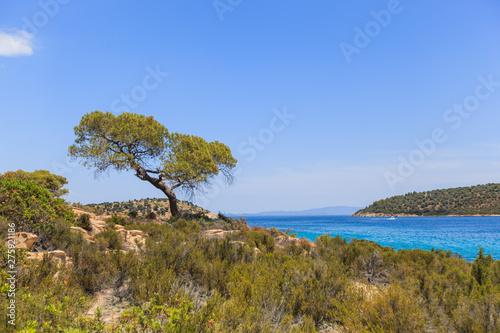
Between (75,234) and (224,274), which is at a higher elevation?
(75,234)

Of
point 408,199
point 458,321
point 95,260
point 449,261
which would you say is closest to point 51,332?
point 95,260

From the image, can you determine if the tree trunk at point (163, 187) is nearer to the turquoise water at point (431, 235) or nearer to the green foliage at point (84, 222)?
the green foliage at point (84, 222)

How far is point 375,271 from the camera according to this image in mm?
8219

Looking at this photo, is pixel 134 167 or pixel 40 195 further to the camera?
pixel 134 167

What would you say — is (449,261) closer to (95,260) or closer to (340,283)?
(340,283)

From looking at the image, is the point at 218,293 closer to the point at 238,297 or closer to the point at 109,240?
the point at 238,297

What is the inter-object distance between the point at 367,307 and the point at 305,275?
63.1 inches

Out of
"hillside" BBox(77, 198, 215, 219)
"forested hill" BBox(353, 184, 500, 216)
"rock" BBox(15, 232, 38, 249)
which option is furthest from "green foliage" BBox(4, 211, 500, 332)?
"forested hill" BBox(353, 184, 500, 216)

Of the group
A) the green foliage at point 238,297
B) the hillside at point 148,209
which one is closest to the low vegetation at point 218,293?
the green foliage at point 238,297

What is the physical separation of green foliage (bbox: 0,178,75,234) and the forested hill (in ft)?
332

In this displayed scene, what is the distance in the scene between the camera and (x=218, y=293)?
437 cm

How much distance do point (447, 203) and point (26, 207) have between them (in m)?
112

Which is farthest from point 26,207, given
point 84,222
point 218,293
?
point 218,293

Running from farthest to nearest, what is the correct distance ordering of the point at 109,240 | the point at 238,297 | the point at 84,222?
the point at 84,222, the point at 109,240, the point at 238,297
